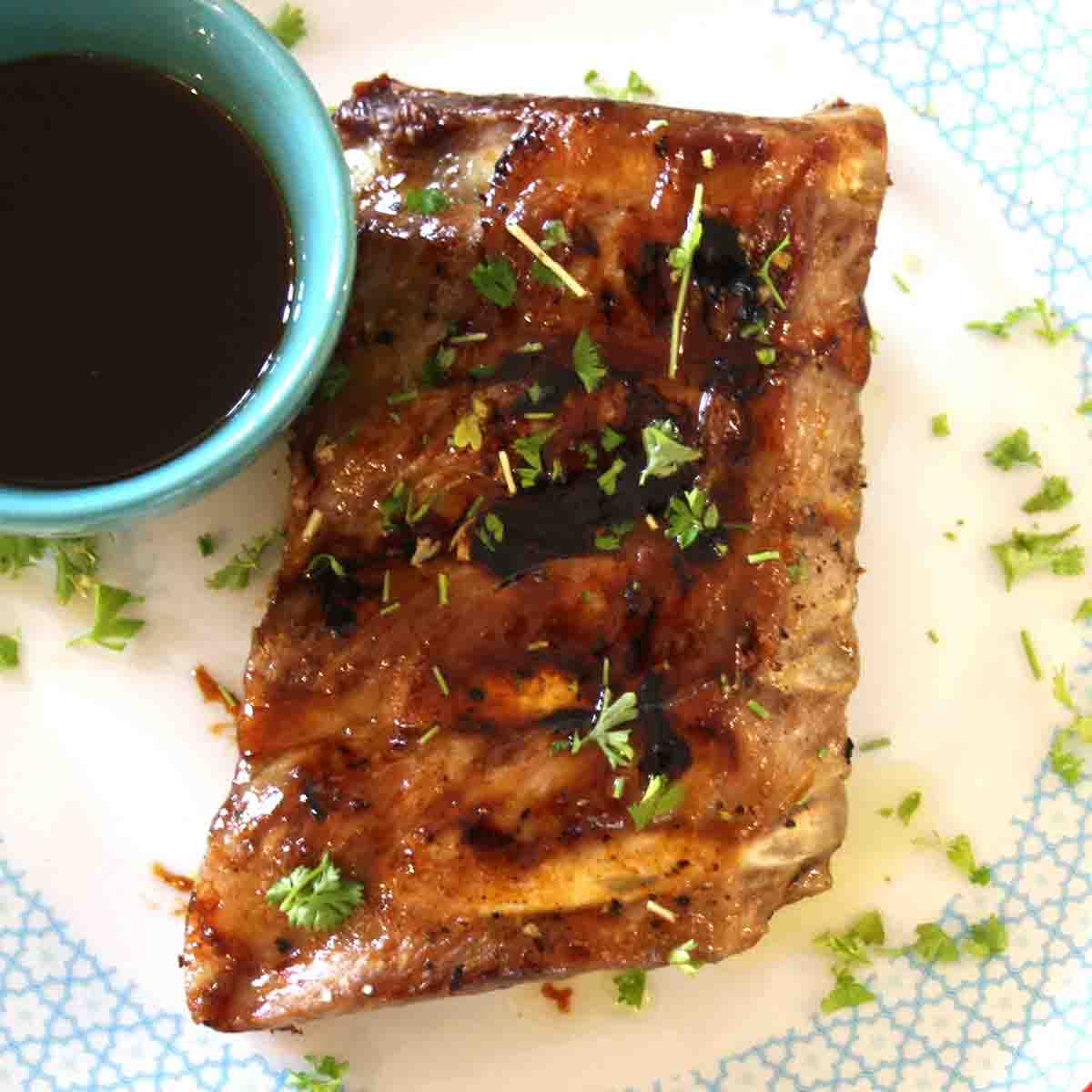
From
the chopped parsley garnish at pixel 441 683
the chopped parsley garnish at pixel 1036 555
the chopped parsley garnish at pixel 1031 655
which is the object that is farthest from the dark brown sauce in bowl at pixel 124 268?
the chopped parsley garnish at pixel 1031 655

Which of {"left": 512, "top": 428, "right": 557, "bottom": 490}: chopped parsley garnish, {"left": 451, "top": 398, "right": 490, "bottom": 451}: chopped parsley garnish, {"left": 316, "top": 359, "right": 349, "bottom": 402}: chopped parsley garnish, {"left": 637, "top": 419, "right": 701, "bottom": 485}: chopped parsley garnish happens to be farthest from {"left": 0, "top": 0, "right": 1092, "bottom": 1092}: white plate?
{"left": 637, "top": 419, "right": 701, "bottom": 485}: chopped parsley garnish

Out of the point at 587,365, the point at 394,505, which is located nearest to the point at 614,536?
the point at 587,365

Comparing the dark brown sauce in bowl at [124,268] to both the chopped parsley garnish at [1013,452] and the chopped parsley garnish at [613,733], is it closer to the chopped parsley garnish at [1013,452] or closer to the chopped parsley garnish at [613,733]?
the chopped parsley garnish at [613,733]

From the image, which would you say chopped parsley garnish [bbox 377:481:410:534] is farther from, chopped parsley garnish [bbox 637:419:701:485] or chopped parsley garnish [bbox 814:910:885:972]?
chopped parsley garnish [bbox 814:910:885:972]

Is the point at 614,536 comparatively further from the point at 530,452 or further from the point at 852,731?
the point at 852,731

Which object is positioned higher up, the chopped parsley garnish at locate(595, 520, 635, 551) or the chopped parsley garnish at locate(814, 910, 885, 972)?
the chopped parsley garnish at locate(595, 520, 635, 551)
